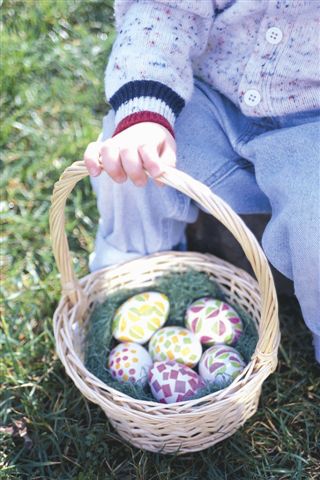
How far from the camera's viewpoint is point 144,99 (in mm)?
1212

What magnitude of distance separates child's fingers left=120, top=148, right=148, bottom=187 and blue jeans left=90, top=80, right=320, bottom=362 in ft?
0.99

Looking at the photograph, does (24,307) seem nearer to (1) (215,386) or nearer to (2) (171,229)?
(2) (171,229)

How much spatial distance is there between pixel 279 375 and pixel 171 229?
0.41 metres

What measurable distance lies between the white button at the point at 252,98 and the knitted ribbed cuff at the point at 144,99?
15 cm

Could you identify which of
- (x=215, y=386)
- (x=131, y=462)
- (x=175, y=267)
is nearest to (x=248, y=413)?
(x=215, y=386)

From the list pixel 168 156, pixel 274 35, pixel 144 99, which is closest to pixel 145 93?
pixel 144 99

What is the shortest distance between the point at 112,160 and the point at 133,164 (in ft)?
0.12

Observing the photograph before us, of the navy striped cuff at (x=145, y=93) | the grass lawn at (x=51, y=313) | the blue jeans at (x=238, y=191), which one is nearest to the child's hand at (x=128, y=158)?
the navy striped cuff at (x=145, y=93)

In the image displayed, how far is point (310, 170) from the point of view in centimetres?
120

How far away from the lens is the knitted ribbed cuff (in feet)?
3.95

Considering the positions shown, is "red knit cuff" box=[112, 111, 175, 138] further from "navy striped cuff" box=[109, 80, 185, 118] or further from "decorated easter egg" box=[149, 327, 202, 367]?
"decorated easter egg" box=[149, 327, 202, 367]

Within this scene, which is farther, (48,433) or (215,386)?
(48,433)

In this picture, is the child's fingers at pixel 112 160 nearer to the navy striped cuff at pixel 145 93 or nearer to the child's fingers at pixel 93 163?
the child's fingers at pixel 93 163

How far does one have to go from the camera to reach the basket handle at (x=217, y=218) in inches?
40.8
